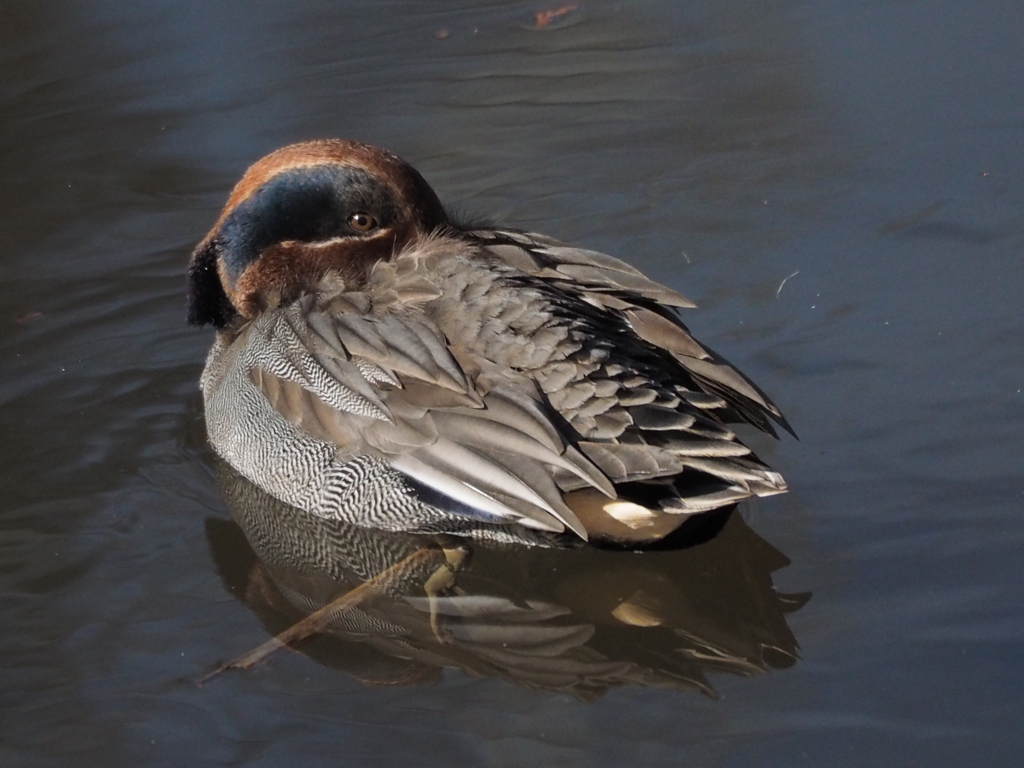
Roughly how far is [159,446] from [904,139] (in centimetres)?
360

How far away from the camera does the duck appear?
4.35 m

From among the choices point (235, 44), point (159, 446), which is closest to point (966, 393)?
point (159, 446)

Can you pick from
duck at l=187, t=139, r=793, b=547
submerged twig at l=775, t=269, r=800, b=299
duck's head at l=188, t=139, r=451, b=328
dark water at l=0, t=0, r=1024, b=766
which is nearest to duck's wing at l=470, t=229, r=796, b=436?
duck at l=187, t=139, r=793, b=547

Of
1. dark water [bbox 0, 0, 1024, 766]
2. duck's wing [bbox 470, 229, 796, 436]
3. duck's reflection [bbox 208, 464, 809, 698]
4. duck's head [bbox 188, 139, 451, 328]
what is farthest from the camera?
duck's head [bbox 188, 139, 451, 328]

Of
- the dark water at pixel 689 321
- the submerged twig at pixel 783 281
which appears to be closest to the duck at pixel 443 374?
the dark water at pixel 689 321

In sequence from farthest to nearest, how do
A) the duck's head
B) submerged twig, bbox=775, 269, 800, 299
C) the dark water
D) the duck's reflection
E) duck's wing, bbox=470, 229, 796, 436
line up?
submerged twig, bbox=775, 269, 800, 299
the duck's head
duck's wing, bbox=470, 229, 796, 436
the duck's reflection
the dark water

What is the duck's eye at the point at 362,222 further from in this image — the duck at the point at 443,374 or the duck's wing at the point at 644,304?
the duck's wing at the point at 644,304

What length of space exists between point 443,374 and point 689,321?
1.63 m

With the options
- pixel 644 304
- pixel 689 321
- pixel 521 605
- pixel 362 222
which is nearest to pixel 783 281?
pixel 689 321

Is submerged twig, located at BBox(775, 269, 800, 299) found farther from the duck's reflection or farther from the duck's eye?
the duck's eye

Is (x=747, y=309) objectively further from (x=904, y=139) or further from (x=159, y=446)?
(x=159, y=446)

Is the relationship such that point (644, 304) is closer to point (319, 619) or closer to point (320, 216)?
point (320, 216)

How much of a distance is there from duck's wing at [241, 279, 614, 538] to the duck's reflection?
29 cm

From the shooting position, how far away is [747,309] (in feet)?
19.2
